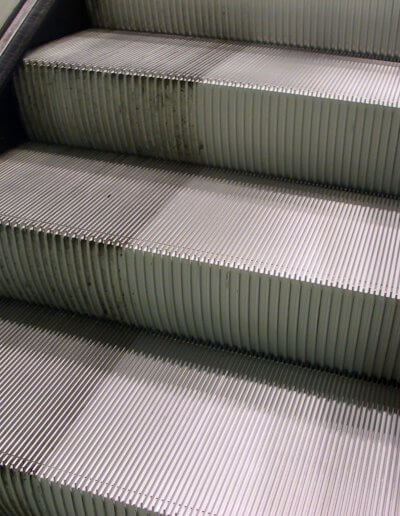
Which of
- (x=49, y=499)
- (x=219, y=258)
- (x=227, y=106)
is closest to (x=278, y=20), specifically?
(x=227, y=106)

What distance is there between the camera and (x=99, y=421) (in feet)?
2.98

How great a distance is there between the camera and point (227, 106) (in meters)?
1.18

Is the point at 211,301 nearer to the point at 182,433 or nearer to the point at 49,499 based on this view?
the point at 182,433

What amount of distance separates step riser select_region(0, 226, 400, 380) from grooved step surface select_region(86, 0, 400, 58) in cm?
67

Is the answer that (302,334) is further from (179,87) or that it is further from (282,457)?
(179,87)

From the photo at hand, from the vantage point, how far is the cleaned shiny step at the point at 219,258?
947 millimetres

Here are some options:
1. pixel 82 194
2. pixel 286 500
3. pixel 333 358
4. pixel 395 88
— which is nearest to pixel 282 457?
pixel 286 500

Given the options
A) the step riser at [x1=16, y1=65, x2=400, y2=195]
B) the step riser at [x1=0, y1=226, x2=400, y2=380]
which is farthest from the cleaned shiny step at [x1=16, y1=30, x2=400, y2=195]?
the step riser at [x1=0, y1=226, x2=400, y2=380]

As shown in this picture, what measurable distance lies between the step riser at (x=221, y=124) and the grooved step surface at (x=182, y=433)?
403 mm

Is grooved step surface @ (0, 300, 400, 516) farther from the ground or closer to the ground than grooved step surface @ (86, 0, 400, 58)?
closer to the ground

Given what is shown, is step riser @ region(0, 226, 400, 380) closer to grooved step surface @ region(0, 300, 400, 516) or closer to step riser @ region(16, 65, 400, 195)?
grooved step surface @ region(0, 300, 400, 516)

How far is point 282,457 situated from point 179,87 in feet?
2.35

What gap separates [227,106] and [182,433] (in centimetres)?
63

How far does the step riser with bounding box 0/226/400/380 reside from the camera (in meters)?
0.94
